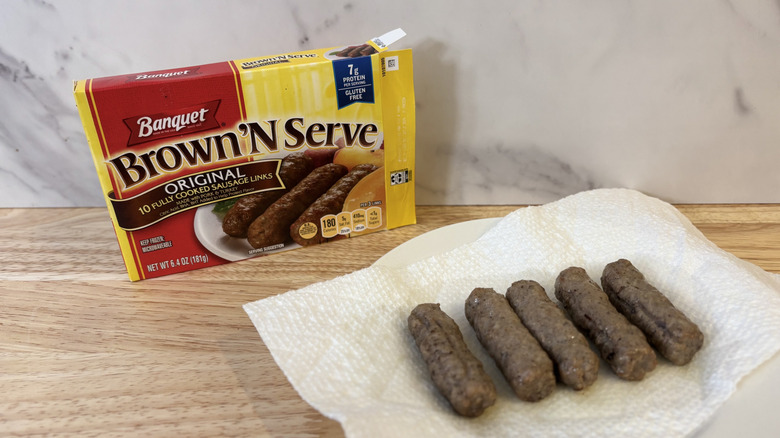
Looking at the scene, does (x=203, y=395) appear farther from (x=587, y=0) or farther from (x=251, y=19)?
(x=587, y=0)

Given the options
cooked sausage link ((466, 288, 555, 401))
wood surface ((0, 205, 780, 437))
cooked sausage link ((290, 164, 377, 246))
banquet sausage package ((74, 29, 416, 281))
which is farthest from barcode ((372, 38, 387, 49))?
cooked sausage link ((466, 288, 555, 401))

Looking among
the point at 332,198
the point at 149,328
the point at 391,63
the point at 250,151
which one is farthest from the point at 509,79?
the point at 149,328

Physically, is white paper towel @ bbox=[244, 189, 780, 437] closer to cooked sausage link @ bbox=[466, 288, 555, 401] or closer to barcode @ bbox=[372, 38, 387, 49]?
cooked sausage link @ bbox=[466, 288, 555, 401]

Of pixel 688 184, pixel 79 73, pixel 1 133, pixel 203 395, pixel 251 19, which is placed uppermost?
pixel 251 19

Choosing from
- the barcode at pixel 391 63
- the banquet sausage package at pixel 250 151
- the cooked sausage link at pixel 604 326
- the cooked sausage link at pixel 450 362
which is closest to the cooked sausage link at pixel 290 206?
the banquet sausage package at pixel 250 151

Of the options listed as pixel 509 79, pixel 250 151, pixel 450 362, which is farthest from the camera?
pixel 509 79

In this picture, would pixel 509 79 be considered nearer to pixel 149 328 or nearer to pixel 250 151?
pixel 250 151

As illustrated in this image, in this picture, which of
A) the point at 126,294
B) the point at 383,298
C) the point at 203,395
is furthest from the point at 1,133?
the point at 383,298
